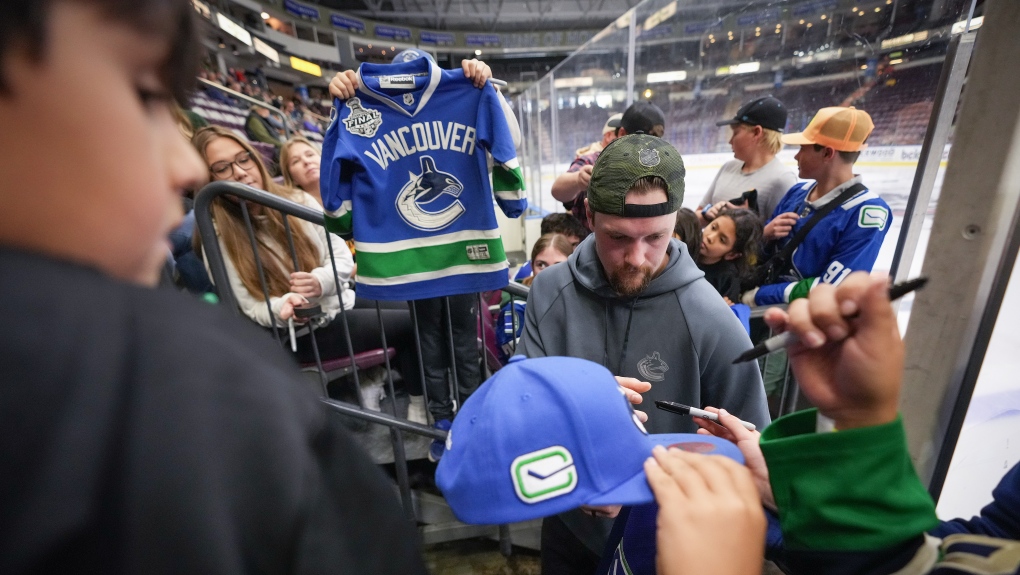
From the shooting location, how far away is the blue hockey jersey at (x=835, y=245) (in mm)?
1899

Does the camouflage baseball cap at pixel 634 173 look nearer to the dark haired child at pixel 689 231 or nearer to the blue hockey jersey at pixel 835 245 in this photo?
the dark haired child at pixel 689 231

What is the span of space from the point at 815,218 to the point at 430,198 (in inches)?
72.2

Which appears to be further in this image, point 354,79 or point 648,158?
point 354,79

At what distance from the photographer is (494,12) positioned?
79.9 ft

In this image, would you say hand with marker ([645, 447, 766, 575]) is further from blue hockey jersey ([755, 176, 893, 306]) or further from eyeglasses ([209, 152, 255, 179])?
eyeglasses ([209, 152, 255, 179])

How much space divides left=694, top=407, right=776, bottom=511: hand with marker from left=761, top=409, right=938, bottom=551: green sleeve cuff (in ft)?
0.24

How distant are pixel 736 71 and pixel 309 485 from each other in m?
5.44

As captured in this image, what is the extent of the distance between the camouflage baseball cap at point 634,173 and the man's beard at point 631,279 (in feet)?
0.51

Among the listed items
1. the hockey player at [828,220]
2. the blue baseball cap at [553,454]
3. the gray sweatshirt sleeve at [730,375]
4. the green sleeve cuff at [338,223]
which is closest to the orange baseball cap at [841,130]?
the hockey player at [828,220]

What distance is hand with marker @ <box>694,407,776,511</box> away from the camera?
70 centimetres

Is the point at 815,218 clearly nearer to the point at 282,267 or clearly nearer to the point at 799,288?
the point at 799,288

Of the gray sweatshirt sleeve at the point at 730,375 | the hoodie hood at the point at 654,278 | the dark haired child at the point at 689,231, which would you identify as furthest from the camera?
the dark haired child at the point at 689,231

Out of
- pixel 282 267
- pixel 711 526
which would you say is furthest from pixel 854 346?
pixel 282 267

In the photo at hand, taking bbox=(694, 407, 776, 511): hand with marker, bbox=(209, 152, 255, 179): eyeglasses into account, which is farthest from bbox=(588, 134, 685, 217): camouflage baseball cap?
bbox=(209, 152, 255, 179): eyeglasses
